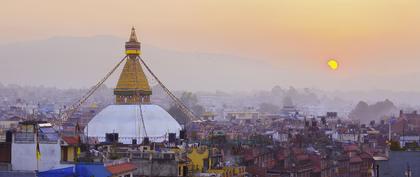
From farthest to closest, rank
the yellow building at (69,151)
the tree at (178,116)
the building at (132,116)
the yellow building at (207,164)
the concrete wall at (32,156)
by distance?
1. the tree at (178,116)
2. the building at (132,116)
3. the yellow building at (207,164)
4. the yellow building at (69,151)
5. the concrete wall at (32,156)

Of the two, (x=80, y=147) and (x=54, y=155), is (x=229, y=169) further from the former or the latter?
(x=54, y=155)

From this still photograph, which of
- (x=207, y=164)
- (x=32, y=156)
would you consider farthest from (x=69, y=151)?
(x=207, y=164)

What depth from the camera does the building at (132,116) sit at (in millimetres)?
64062

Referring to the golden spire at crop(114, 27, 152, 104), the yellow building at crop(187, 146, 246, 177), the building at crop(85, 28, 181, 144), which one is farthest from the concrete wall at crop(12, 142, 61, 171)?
the golden spire at crop(114, 27, 152, 104)

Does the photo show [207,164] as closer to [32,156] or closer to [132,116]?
[32,156]

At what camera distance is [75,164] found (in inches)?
1187

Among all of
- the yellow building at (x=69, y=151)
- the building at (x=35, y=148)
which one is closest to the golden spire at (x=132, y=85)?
the yellow building at (x=69, y=151)

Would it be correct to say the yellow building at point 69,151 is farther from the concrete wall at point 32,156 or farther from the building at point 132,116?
the building at point 132,116

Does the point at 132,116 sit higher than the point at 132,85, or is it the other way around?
the point at 132,85

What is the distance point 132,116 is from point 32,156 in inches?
1395

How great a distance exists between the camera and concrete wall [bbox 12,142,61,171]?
102 feet

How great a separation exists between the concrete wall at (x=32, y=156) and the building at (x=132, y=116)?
2917cm

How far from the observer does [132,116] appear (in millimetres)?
66688

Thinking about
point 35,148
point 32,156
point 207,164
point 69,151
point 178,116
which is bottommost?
point 207,164
